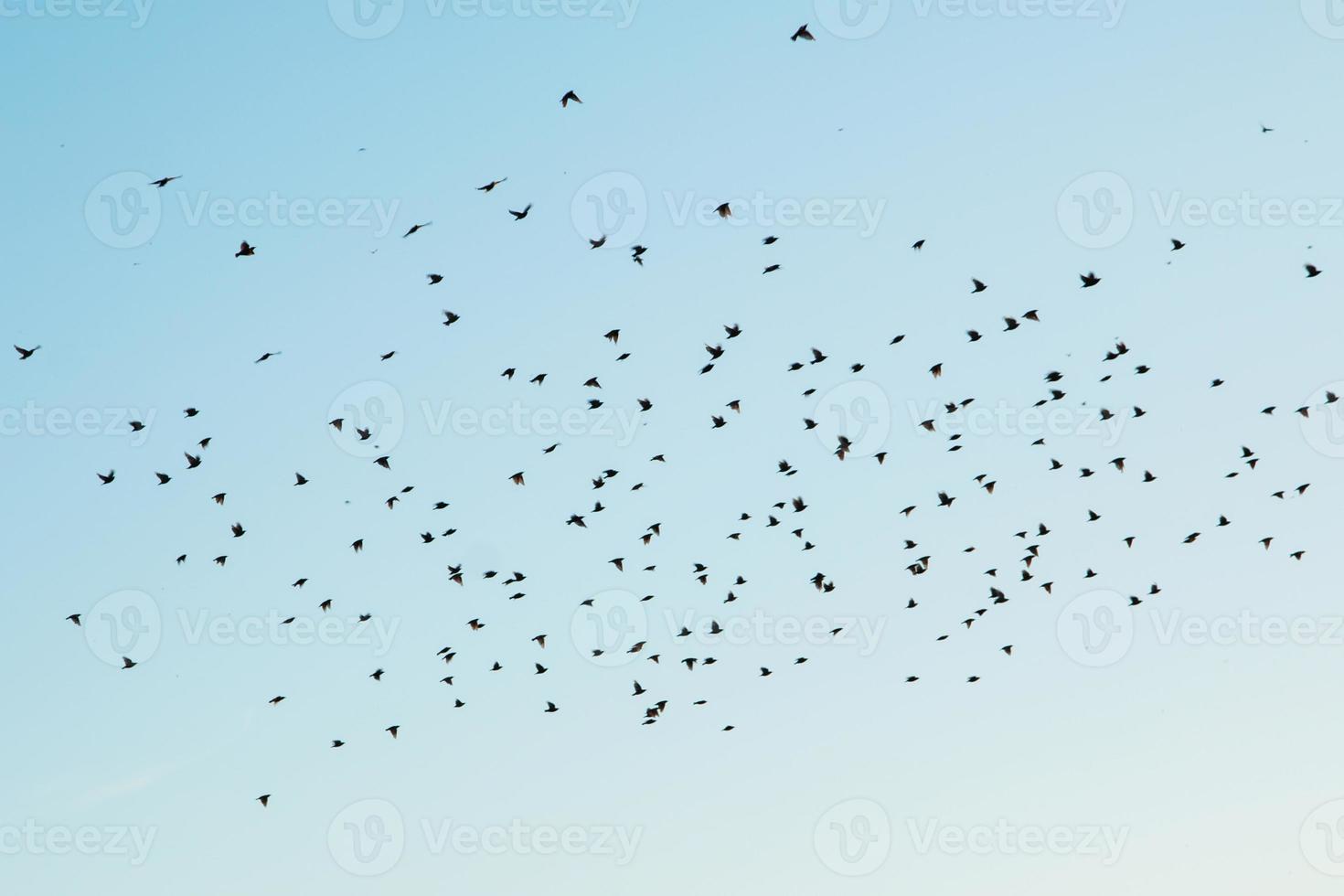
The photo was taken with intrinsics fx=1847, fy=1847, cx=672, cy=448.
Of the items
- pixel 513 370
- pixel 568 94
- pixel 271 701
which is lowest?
pixel 271 701

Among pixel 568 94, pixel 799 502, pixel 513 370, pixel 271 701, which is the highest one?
pixel 568 94

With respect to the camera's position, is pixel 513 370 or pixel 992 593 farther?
pixel 992 593

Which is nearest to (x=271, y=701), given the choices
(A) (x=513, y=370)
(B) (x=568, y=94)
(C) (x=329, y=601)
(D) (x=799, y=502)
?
(C) (x=329, y=601)

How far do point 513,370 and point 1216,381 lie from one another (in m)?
22.9

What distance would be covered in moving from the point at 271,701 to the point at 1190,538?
33459 mm

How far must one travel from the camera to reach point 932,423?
201ft

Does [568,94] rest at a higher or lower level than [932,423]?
higher

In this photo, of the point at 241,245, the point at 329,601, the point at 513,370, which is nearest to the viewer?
the point at 241,245

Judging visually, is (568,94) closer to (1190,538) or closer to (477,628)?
(477,628)

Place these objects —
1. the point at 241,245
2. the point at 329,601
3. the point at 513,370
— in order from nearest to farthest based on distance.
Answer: the point at 241,245, the point at 513,370, the point at 329,601

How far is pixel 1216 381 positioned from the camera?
60.3m

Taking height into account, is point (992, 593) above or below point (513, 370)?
below

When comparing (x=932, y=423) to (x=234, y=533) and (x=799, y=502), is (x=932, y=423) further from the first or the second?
(x=234, y=533)

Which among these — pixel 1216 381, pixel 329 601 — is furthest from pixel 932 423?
pixel 329 601
